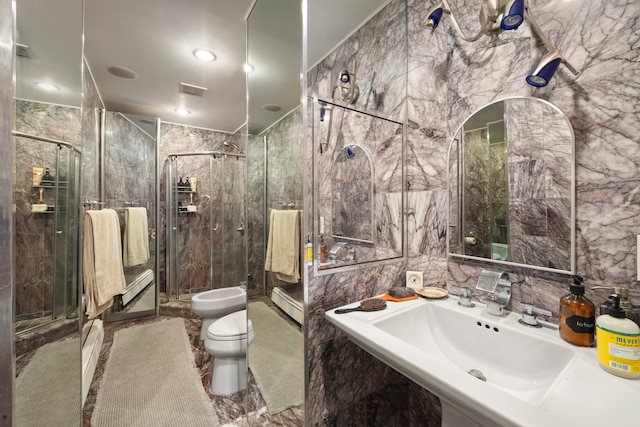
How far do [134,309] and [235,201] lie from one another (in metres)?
1.77

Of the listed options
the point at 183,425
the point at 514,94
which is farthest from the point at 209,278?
the point at 514,94

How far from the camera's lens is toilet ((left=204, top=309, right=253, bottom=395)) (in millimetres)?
1687

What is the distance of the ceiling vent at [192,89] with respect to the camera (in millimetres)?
2460

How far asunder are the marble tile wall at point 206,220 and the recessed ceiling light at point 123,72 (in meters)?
1.28

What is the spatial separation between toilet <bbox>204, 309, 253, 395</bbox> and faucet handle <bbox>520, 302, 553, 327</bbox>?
1.56 meters

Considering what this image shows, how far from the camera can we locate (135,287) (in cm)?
295

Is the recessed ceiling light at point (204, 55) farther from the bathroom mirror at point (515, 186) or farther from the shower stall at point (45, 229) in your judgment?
the bathroom mirror at point (515, 186)

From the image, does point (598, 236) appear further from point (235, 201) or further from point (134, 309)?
point (134, 309)

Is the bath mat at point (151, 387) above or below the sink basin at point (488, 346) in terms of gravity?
below

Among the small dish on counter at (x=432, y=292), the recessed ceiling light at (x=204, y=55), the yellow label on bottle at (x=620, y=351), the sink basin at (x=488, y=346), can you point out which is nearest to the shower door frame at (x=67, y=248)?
the sink basin at (x=488, y=346)

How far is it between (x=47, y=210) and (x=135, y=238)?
2.47 meters

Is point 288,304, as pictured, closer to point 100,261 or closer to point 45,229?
point 45,229

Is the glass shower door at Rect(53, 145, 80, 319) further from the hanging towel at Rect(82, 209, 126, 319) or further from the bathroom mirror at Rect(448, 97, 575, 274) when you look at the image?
the bathroom mirror at Rect(448, 97, 575, 274)

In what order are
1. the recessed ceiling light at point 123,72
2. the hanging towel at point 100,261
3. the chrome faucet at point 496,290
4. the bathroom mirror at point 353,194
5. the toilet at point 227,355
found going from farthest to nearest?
1. the recessed ceiling light at point 123,72
2. the hanging towel at point 100,261
3. the toilet at point 227,355
4. the bathroom mirror at point 353,194
5. the chrome faucet at point 496,290
